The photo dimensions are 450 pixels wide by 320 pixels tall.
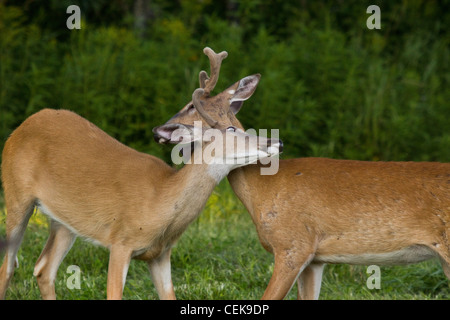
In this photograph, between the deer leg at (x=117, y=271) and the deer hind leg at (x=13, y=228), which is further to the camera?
the deer hind leg at (x=13, y=228)

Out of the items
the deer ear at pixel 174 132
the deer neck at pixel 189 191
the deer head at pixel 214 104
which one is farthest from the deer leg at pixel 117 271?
the deer head at pixel 214 104

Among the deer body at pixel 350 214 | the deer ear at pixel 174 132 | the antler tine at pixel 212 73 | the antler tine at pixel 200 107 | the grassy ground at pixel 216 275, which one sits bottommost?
the grassy ground at pixel 216 275

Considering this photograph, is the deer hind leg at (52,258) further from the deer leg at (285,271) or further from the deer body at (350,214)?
the deer leg at (285,271)

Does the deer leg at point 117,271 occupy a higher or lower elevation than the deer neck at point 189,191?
lower

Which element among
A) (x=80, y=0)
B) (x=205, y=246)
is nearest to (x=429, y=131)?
(x=205, y=246)

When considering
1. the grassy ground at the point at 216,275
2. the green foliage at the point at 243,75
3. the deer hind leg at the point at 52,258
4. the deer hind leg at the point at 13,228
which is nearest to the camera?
the deer hind leg at the point at 13,228

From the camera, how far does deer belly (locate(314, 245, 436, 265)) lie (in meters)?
4.63

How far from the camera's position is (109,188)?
5.07m

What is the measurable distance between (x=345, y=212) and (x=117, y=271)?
4.36ft

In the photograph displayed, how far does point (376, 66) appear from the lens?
1001 cm

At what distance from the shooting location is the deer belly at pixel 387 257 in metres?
4.63

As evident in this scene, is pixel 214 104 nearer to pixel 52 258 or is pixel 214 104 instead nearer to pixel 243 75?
pixel 52 258

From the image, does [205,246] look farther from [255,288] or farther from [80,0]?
[80,0]

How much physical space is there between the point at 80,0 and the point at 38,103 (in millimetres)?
2400
